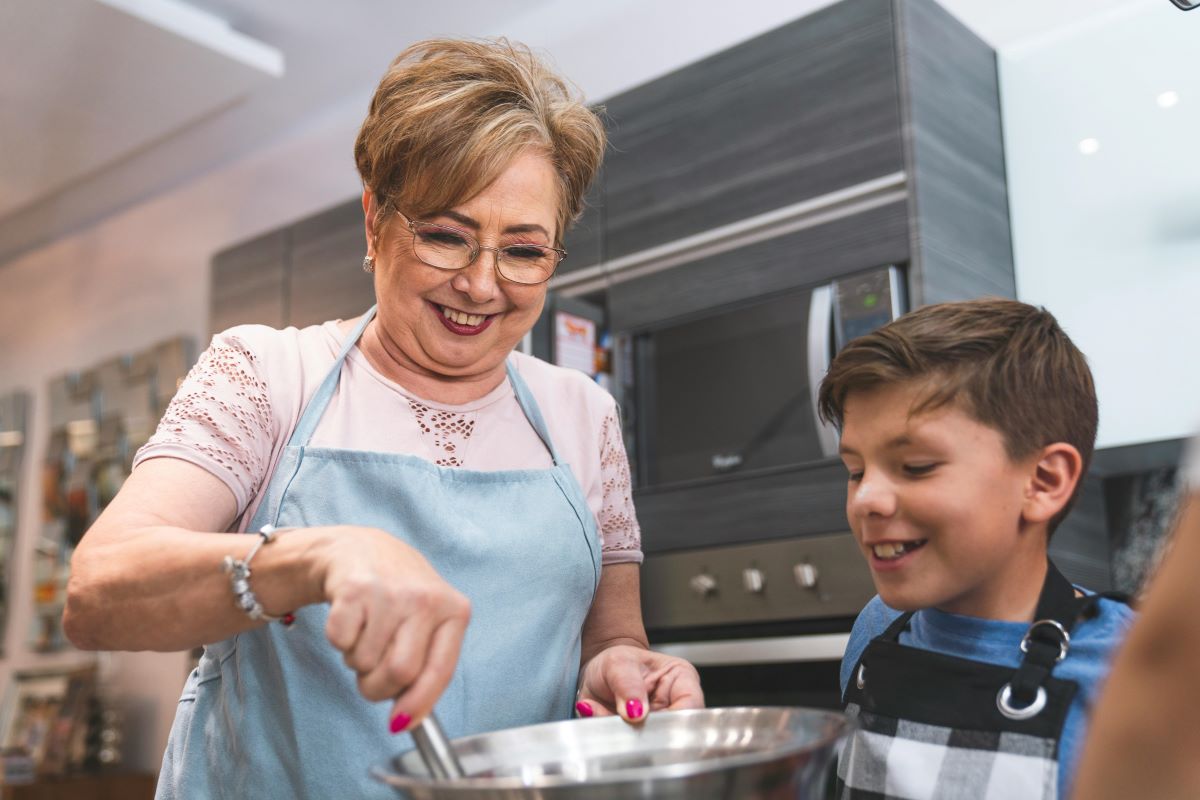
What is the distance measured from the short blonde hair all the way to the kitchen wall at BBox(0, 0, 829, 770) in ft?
5.85

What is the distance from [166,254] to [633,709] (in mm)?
4069

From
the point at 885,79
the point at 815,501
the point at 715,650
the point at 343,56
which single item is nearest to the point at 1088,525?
the point at 815,501

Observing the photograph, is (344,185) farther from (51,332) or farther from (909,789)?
(909,789)

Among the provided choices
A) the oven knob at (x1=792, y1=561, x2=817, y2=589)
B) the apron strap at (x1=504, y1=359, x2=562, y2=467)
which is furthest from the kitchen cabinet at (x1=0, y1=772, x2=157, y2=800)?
the apron strap at (x1=504, y1=359, x2=562, y2=467)

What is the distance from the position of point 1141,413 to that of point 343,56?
2570mm

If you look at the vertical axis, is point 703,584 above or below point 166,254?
below

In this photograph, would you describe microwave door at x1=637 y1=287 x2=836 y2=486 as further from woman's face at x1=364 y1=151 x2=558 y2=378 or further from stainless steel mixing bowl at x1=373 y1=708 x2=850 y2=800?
stainless steel mixing bowl at x1=373 y1=708 x2=850 y2=800

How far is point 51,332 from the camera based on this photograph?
4934mm

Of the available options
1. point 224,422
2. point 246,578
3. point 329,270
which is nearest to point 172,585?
point 246,578

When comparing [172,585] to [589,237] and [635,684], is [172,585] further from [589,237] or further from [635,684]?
[589,237]

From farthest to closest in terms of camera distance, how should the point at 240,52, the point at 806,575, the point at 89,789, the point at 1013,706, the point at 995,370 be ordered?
the point at 89,789 < the point at 240,52 < the point at 806,575 < the point at 995,370 < the point at 1013,706

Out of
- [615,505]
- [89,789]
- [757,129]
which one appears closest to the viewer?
[615,505]

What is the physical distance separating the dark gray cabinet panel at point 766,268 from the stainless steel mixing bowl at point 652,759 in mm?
1393

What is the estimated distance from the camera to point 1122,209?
2.02 metres
